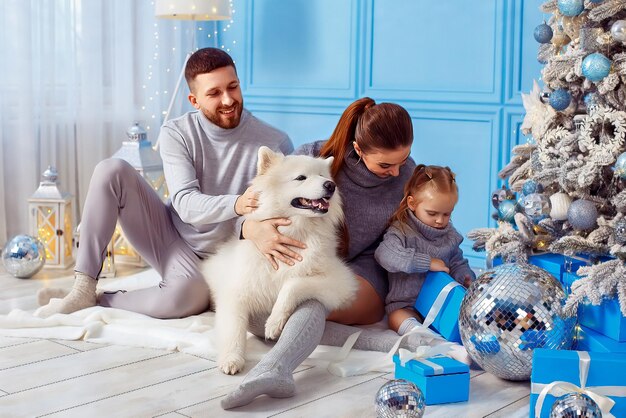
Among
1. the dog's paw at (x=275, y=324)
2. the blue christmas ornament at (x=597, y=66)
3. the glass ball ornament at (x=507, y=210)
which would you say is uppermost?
the blue christmas ornament at (x=597, y=66)

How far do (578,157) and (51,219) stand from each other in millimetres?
2323

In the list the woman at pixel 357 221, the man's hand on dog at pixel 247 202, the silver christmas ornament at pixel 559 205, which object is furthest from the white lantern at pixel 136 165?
the silver christmas ornament at pixel 559 205

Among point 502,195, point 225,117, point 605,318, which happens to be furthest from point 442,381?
point 225,117

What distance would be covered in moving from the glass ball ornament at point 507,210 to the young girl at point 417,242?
178 millimetres

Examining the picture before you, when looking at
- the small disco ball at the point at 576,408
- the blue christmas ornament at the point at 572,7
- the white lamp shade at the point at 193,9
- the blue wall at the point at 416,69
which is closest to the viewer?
the small disco ball at the point at 576,408

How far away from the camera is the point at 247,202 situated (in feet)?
8.32

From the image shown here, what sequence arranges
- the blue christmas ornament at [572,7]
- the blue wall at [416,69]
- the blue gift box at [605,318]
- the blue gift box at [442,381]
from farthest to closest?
the blue wall at [416,69]
the blue christmas ornament at [572,7]
the blue gift box at [605,318]
the blue gift box at [442,381]

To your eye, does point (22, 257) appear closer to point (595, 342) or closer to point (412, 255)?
point (412, 255)

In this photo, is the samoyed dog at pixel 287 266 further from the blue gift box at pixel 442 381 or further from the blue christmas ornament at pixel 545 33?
the blue christmas ornament at pixel 545 33

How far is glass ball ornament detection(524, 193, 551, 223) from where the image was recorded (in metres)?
2.55

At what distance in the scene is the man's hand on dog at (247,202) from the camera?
2518 millimetres

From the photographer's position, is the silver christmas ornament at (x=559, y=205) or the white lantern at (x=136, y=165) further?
the white lantern at (x=136, y=165)

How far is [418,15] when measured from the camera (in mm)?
4176

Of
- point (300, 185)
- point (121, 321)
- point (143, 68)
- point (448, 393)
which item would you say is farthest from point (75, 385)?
point (143, 68)
